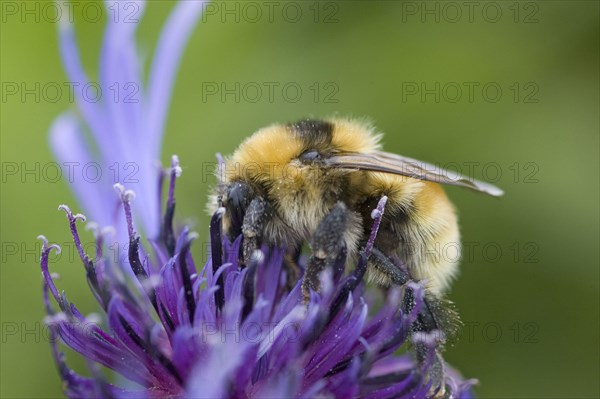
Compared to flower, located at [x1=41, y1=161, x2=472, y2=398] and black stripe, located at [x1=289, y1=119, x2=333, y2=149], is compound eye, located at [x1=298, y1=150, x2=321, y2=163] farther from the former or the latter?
flower, located at [x1=41, y1=161, x2=472, y2=398]

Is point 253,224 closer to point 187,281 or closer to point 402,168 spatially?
point 187,281

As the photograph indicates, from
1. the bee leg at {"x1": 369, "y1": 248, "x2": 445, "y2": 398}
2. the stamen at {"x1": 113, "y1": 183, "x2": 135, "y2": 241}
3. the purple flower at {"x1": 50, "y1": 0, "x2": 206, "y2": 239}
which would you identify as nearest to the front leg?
the bee leg at {"x1": 369, "y1": 248, "x2": 445, "y2": 398}

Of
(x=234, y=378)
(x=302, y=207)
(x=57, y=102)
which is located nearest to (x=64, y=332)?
(x=234, y=378)

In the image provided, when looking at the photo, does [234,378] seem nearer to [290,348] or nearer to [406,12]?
[290,348]

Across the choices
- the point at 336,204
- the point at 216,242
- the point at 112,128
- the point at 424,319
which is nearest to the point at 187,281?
the point at 216,242

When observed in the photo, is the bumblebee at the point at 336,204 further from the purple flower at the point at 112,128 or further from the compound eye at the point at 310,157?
the purple flower at the point at 112,128

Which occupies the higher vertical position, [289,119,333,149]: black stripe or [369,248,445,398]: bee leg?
[289,119,333,149]: black stripe
